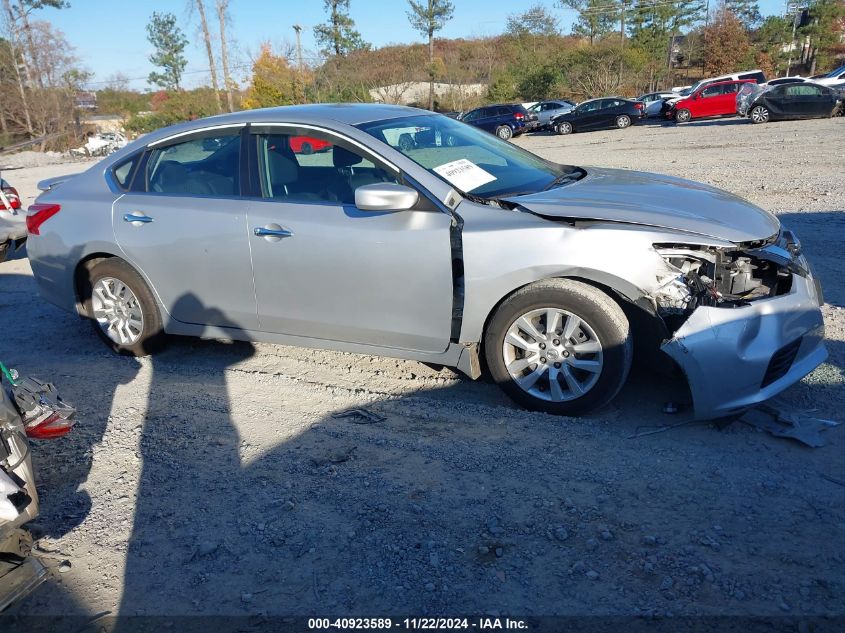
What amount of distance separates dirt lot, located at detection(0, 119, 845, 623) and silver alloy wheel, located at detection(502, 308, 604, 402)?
0.65 ft

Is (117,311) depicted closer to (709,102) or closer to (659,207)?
(659,207)

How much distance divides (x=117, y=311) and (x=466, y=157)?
2.88 meters

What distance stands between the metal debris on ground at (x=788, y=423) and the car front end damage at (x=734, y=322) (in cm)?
22

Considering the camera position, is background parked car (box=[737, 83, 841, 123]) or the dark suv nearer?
background parked car (box=[737, 83, 841, 123])

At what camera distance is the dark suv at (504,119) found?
31000 millimetres

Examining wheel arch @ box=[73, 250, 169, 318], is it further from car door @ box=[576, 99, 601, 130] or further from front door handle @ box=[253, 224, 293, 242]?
car door @ box=[576, 99, 601, 130]

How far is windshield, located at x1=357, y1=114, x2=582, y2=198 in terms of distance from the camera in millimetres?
4172

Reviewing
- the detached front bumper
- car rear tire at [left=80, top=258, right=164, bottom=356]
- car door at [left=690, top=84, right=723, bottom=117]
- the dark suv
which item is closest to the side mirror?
the detached front bumper

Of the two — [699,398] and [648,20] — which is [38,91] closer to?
[648,20]

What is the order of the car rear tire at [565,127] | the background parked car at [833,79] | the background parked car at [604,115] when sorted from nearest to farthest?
the background parked car at [833,79], the background parked car at [604,115], the car rear tire at [565,127]

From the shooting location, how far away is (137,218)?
482cm

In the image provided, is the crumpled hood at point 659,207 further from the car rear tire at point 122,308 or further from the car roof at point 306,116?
the car rear tire at point 122,308

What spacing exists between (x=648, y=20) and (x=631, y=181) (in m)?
58.9

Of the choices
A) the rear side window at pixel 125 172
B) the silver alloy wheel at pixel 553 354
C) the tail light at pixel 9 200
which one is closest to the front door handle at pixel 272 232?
the rear side window at pixel 125 172
